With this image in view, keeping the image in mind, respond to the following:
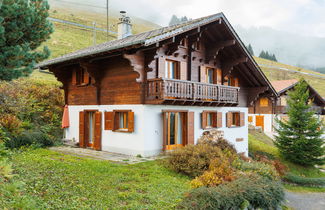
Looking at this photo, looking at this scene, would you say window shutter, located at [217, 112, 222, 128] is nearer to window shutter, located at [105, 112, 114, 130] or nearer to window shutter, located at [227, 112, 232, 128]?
window shutter, located at [227, 112, 232, 128]

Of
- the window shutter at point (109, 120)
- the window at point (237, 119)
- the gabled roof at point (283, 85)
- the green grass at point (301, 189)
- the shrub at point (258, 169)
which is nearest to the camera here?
the shrub at point (258, 169)

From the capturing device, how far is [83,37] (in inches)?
1917

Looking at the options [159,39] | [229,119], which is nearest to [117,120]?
[159,39]

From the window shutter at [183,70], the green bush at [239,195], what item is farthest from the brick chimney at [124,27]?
the green bush at [239,195]

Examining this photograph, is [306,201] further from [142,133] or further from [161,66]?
[161,66]

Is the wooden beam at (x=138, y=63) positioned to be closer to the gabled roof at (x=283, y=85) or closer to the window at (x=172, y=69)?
the window at (x=172, y=69)

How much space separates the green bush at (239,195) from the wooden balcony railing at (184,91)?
15.5 feet

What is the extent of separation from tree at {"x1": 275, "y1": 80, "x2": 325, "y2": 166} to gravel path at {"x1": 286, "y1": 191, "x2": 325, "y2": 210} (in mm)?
4390

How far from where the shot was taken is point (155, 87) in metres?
12.2

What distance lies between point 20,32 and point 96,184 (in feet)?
17.0

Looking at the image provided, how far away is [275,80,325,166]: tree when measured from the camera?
1978 cm

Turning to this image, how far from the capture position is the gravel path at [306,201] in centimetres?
1297

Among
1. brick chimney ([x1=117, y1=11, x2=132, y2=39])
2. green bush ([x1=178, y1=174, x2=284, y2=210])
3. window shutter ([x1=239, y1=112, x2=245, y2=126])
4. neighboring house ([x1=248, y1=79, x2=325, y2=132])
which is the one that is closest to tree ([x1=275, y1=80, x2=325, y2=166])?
window shutter ([x1=239, y1=112, x2=245, y2=126])

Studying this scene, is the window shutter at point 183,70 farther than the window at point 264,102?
No
